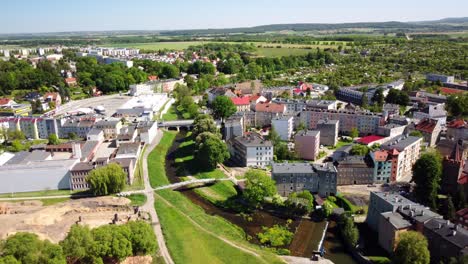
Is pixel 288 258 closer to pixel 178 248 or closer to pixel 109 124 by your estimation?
pixel 178 248

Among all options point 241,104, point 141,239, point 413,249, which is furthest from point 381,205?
point 241,104

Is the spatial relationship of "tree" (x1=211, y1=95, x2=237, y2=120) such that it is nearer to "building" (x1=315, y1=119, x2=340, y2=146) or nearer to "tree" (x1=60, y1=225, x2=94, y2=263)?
"building" (x1=315, y1=119, x2=340, y2=146)

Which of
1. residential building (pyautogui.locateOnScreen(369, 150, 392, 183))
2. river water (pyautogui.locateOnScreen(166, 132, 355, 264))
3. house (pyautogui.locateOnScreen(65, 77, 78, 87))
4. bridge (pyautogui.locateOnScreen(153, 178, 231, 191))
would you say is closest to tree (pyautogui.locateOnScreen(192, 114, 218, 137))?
bridge (pyautogui.locateOnScreen(153, 178, 231, 191))

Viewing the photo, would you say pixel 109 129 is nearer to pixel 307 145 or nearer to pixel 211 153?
pixel 211 153

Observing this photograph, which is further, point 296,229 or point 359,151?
point 359,151

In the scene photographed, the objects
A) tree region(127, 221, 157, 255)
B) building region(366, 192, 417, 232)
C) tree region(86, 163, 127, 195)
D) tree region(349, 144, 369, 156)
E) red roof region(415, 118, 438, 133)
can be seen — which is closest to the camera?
tree region(127, 221, 157, 255)
